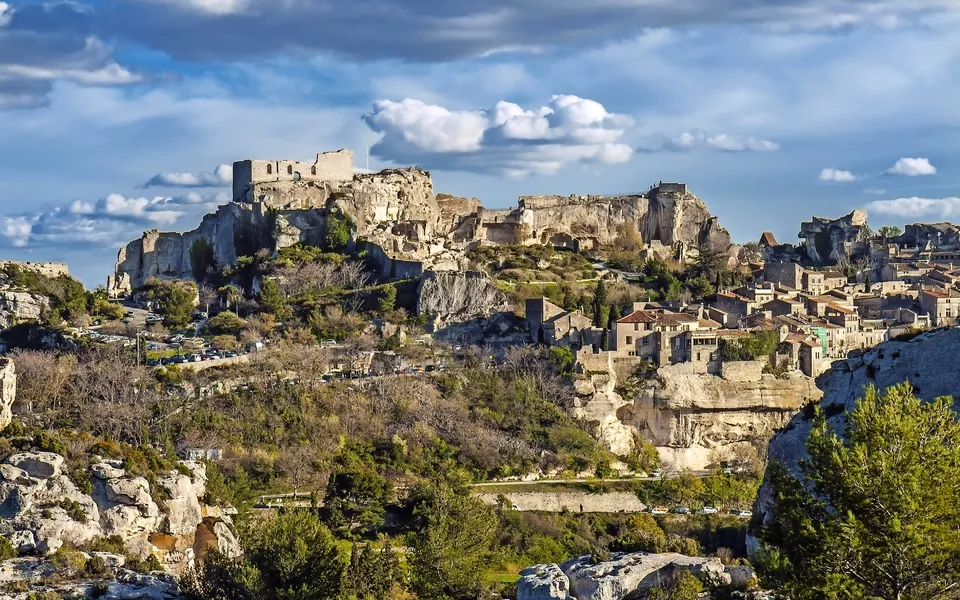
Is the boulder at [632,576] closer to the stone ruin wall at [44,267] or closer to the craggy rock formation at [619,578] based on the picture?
the craggy rock formation at [619,578]

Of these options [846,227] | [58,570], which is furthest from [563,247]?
[58,570]

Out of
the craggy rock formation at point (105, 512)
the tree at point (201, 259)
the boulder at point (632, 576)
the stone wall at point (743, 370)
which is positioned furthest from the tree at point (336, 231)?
the boulder at point (632, 576)

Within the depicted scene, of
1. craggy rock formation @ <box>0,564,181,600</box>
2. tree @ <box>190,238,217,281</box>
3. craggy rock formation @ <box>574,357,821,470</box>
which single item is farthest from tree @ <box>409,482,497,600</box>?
tree @ <box>190,238,217,281</box>

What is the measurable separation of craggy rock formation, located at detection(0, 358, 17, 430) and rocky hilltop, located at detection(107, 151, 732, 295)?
26.2 m

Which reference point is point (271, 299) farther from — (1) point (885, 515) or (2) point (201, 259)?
(1) point (885, 515)

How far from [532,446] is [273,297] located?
17.0 meters

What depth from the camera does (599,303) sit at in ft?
210

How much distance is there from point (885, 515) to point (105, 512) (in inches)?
817

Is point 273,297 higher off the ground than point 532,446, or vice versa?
point 273,297

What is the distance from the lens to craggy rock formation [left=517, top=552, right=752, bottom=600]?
28.1 meters

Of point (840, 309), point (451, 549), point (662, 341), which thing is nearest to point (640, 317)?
point (662, 341)

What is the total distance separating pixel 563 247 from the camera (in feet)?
264

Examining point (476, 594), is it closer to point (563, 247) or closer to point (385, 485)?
point (385, 485)

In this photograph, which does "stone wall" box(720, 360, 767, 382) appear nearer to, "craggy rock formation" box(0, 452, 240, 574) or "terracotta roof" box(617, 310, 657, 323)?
"terracotta roof" box(617, 310, 657, 323)
